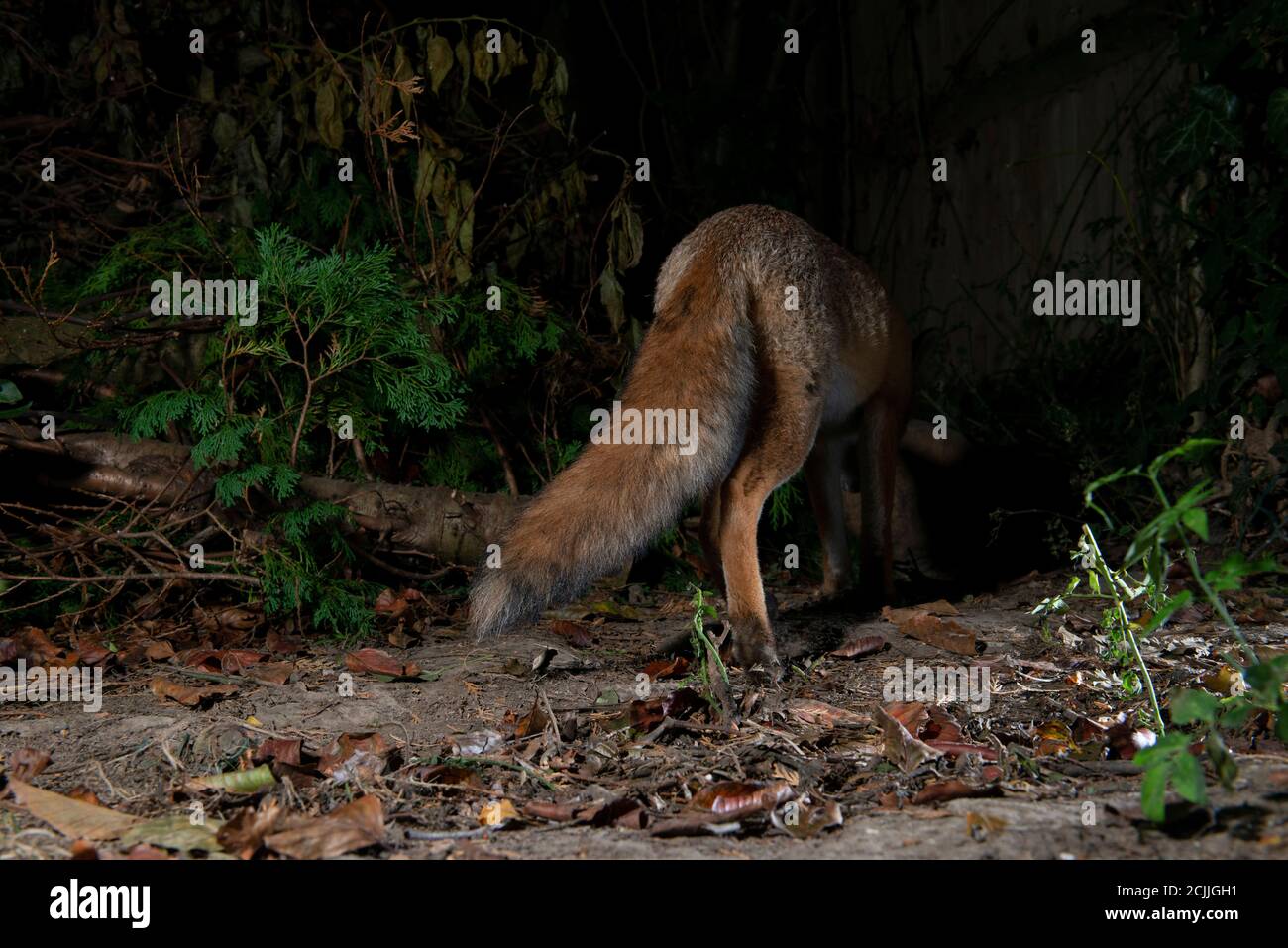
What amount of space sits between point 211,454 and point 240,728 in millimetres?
1980

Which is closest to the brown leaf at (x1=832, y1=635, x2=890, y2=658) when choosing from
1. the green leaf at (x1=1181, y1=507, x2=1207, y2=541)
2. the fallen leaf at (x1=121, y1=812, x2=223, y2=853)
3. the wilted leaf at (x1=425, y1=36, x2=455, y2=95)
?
the green leaf at (x1=1181, y1=507, x2=1207, y2=541)

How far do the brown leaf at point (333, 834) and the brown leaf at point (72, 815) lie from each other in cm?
41

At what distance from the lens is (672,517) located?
3643 millimetres

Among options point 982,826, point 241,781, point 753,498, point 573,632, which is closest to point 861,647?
point 753,498

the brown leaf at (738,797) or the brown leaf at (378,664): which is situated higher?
the brown leaf at (378,664)

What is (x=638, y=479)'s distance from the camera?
3.64 metres

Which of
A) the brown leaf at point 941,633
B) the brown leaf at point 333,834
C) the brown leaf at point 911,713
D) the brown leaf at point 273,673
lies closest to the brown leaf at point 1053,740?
the brown leaf at point 911,713

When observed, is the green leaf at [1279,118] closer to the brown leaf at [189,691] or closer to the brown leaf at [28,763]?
the brown leaf at [189,691]

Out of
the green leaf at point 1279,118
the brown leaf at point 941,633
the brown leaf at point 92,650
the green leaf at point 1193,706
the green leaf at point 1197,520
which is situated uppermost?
the green leaf at point 1279,118

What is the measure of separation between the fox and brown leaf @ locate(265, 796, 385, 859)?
3.42 ft

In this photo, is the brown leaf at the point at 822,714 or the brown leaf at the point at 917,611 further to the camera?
the brown leaf at the point at 917,611

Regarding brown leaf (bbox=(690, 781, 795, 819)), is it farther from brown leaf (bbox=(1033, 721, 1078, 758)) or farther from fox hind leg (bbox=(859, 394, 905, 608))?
fox hind leg (bbox=(859, 394, 905, 608))

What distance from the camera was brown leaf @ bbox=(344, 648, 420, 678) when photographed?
3.94 meters

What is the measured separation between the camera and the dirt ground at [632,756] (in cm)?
227
